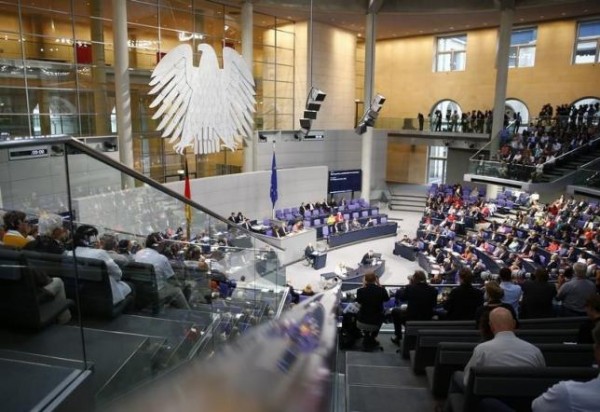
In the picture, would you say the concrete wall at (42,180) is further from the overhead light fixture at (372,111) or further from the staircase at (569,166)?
the staircase at (569,166)

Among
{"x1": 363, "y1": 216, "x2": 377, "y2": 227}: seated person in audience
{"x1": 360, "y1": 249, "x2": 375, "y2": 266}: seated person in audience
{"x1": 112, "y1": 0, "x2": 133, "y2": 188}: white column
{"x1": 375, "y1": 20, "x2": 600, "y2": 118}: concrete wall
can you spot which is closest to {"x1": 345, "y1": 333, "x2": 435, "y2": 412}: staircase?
{"x1": 360, "y1": 249, "x2": 375, "y2": 266}: seated person in audience

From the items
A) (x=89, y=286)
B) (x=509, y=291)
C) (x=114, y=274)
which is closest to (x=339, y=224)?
(x=509, y=291)

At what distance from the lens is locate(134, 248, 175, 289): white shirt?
3553mm

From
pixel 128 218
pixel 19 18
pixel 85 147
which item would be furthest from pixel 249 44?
pixel 85 147

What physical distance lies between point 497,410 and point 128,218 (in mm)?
8479

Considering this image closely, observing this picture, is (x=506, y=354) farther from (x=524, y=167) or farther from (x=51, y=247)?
(x=524, y=167)

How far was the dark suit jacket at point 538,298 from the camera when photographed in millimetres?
5871

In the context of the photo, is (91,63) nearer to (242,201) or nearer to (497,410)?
(242,201)

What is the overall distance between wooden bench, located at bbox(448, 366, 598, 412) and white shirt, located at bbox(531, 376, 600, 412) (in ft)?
2.21

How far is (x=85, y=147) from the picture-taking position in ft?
7.16

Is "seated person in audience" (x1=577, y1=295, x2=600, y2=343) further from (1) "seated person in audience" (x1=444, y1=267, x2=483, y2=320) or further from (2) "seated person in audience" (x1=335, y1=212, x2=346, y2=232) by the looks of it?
(2) "seated person in audience" (x1=335, y1=212, x2=346, y2=232)

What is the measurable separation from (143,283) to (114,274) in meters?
0.49

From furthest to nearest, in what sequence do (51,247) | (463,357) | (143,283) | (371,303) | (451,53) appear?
(451,53), (371,303), (463,357), (143,283), (51,247)

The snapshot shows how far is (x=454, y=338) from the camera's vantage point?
14.8 ft
